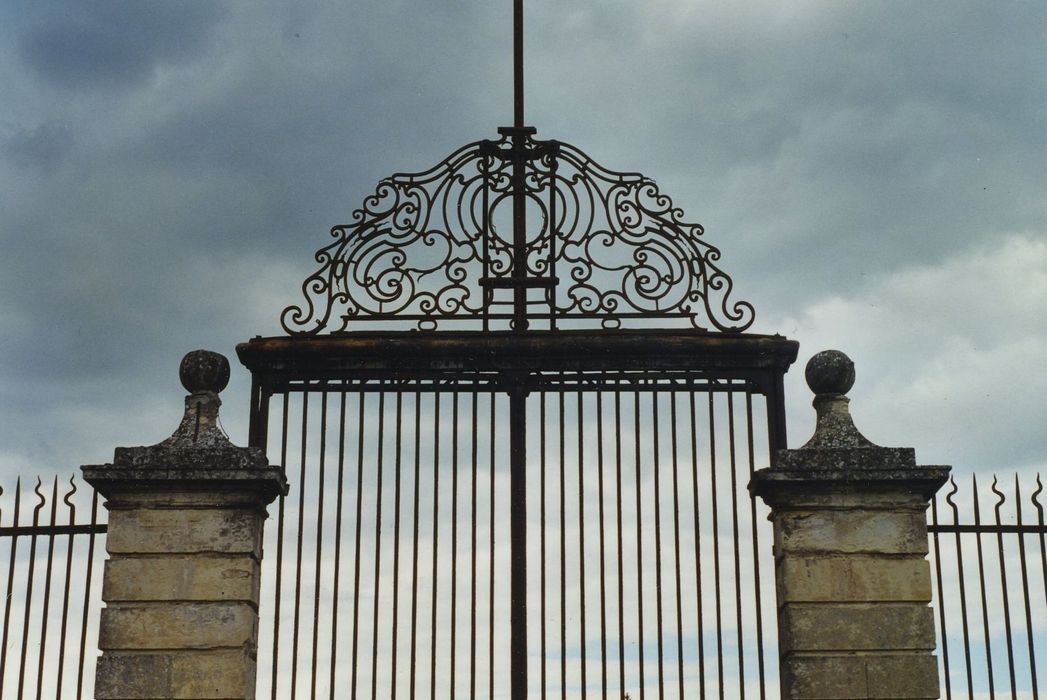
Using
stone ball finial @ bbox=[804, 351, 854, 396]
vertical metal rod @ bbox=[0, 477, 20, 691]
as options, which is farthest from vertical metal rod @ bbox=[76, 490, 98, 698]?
stone ball finial @ bbox=[804, 351, 854, 396]

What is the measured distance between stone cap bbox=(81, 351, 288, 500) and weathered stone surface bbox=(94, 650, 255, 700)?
942mm

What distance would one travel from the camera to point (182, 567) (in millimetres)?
7098

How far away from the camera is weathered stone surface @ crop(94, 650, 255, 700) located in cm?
686

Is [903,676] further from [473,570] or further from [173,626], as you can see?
[173,626]

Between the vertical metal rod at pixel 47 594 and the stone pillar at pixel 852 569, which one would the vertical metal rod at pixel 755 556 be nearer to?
the stone pillar at pixel 852 569

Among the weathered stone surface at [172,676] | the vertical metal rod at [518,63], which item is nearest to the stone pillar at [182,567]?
the weathered stone surface at [172,676]

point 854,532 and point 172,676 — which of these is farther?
point 854,532

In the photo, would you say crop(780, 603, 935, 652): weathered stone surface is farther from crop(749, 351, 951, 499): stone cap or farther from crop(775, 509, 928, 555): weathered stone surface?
crop(749, 351, 951, 499): stone cap

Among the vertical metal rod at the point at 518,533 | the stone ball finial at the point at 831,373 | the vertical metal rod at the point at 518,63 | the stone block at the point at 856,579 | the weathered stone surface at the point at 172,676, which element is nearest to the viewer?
the weathered stone surface at the point at 172,676

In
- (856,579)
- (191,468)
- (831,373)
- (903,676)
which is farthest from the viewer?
(831,373)

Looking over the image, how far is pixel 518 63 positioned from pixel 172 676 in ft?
14.6

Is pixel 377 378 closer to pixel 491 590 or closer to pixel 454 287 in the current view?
pixel 454 287

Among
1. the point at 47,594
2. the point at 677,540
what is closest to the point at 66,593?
the point at 47,594

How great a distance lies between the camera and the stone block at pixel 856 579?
7031 mm
